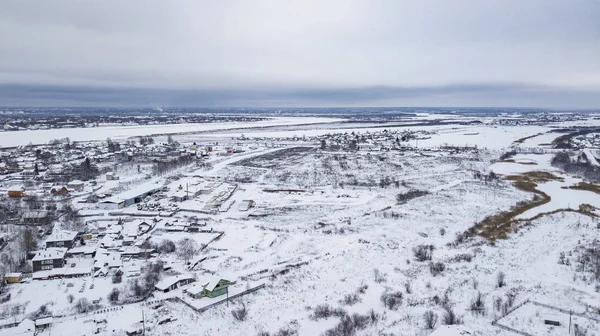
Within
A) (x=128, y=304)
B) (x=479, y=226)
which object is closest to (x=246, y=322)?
(x=128, y=304)

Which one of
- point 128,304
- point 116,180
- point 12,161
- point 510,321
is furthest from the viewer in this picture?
point 12,161

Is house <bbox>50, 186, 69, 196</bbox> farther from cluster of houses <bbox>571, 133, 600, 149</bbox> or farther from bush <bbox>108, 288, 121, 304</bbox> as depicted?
cluster of houses <bbox>571, 133, 600, 149</bbox>

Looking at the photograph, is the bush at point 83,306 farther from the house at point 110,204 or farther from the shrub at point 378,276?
the house at point 110,204

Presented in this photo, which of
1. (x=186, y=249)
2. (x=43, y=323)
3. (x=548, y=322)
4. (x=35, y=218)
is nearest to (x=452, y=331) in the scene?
(x=548, y=322)

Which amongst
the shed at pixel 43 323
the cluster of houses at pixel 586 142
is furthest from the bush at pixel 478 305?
the cluster of houses at pixel 586 142

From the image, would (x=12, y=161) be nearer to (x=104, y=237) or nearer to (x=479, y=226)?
(x=104, y=237)
